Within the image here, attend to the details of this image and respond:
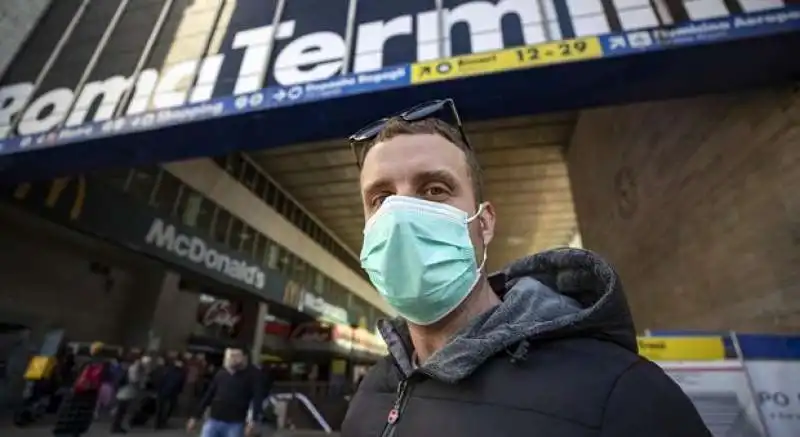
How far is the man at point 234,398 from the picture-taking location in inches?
172

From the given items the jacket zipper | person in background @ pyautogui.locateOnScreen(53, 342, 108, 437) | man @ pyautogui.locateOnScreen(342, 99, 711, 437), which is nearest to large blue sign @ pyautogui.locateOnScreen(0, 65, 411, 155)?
man @ pyautogui.locateOnScreen(342, 99, 711, 437)

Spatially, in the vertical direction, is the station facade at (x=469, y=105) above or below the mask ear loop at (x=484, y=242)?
above

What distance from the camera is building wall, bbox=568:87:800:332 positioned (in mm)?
3551

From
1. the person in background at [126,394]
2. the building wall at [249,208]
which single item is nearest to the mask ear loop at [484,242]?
the building wall at [249,208]

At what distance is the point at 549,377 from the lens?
2.87 ft

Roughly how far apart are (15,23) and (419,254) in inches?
374

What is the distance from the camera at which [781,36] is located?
11.0 feet

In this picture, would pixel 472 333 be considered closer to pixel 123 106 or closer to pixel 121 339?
pixel 123 106

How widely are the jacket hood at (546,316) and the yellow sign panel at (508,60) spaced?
3.25m

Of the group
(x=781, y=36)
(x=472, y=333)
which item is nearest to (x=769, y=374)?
(x=472, y=333)

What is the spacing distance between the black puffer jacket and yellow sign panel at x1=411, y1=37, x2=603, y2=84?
3.28 meters

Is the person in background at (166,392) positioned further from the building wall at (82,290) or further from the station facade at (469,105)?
the building wall at (82,290)

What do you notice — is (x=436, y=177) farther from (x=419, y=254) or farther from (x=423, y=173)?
(x=419, y=254)

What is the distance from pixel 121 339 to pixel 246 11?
10.6m
